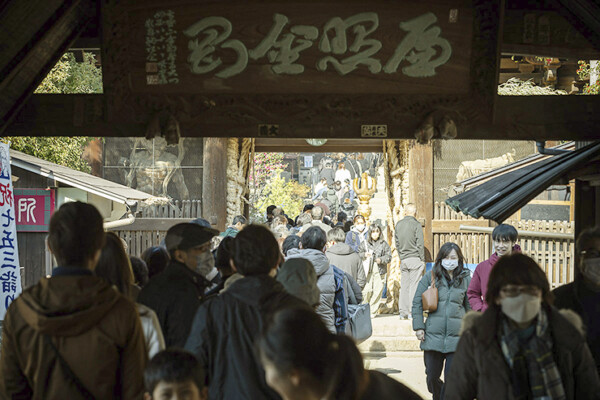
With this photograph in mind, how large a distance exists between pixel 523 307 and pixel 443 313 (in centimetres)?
343

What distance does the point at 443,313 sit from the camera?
6.75 meters

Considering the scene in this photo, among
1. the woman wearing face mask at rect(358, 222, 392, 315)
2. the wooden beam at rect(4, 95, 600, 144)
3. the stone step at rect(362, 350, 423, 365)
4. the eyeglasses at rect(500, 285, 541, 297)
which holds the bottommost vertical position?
the stone step at rect(362, 350, 423, 365)

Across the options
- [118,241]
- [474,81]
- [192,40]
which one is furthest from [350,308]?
[118,241]

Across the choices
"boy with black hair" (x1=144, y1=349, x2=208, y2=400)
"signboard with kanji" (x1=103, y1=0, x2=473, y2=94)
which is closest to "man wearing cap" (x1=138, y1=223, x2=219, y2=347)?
"boy with black hair" (x1=144, y1=349, x2=208, y2=400)

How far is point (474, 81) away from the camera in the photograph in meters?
5.71

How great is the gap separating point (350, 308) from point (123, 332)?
440 cm

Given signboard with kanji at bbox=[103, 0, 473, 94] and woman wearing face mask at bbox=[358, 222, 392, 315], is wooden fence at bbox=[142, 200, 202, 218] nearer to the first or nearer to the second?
woman wearing face mask at bbox=[358, 222, 392, 315]

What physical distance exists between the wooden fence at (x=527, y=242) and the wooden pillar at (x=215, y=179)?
15.6 feet

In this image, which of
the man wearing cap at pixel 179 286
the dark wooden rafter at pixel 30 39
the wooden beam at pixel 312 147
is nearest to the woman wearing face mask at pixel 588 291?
the man wearing cap at pixel 179 286

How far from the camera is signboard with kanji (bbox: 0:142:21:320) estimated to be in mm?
7070

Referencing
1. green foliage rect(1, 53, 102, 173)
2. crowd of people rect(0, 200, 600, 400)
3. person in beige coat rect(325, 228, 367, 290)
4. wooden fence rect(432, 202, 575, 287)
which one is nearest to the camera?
crowd of people rect(0, 200, 600, 400)

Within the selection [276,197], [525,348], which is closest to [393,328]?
[525,348]

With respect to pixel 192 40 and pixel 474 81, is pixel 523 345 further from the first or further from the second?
pixel 192 40

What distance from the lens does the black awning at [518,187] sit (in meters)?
5.49
